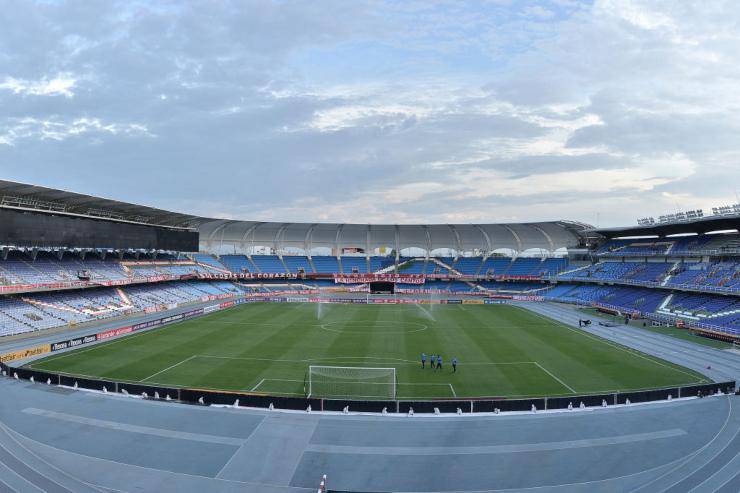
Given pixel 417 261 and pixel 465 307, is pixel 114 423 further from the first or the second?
pixel 417 261

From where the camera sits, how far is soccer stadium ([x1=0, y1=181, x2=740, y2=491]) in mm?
16344

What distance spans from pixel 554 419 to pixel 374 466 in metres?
8.87

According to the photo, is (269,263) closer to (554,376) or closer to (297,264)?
(297,264)

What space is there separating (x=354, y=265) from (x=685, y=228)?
181 ft

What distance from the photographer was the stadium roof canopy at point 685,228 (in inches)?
2003

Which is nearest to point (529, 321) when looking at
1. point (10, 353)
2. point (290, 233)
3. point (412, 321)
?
point (412, 321)

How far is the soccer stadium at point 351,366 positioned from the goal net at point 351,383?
6.1 inches

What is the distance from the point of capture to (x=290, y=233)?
311 feet

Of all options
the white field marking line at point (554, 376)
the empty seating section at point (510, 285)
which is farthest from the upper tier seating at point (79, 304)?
the empty seating section at point (510, 285)

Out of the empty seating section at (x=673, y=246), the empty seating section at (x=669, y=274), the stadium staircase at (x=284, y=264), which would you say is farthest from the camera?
the stadium staircase at (x=284, y=264)

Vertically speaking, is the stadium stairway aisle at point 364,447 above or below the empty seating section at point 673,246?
below

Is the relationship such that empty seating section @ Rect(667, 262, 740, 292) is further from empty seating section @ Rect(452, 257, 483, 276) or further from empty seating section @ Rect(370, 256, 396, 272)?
empty seating section @ Rect(370, 256, 396, 272)

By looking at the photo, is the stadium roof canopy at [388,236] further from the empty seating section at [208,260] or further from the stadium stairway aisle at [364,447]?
the stadium stairway aisle at [364,447]

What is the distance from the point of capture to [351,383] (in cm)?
2561
